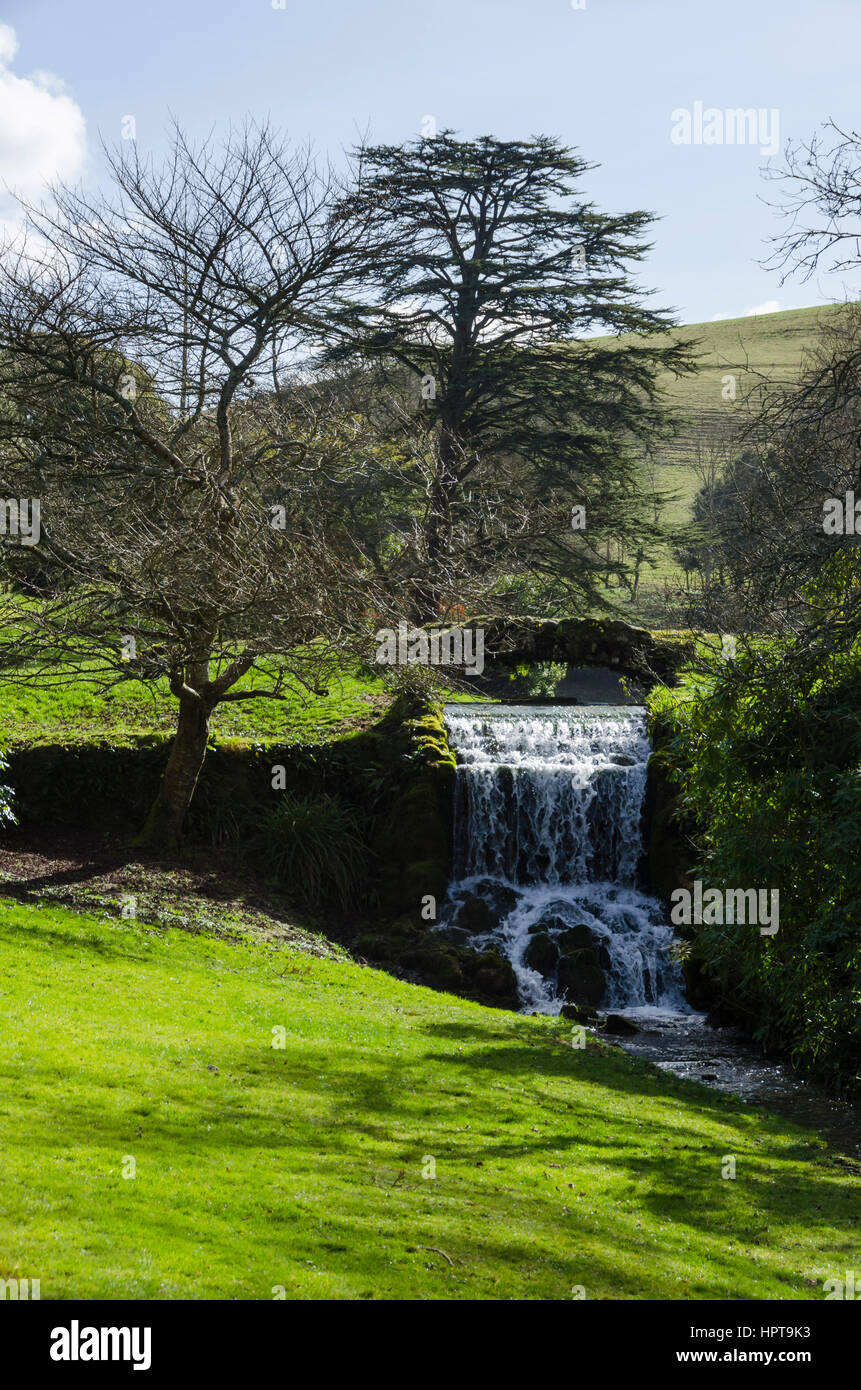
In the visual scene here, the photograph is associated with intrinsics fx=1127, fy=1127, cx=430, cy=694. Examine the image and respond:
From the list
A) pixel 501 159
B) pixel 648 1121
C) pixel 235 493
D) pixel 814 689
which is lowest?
pixel 648 1121

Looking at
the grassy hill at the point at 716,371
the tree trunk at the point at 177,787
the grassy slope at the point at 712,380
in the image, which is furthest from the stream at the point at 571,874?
the grassy hill at the point at 716,371

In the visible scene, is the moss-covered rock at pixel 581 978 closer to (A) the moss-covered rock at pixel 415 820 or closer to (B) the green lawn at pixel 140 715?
(A) the moss-covered rock at pixel 415 820

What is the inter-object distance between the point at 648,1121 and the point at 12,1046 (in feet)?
17.8

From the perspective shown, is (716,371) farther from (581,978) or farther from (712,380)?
(581,978)

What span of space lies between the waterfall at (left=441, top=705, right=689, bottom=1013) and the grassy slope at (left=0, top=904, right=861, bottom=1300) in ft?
12.8

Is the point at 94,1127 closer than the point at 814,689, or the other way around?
the point at 94,1127

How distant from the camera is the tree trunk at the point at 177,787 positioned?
52.5 feet

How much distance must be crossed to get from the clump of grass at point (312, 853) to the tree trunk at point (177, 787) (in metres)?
1.31

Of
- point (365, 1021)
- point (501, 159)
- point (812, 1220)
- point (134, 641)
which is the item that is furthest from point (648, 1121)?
point (501, 159)

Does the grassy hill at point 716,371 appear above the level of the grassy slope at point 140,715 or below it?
above

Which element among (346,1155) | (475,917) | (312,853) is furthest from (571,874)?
(346,1155)
